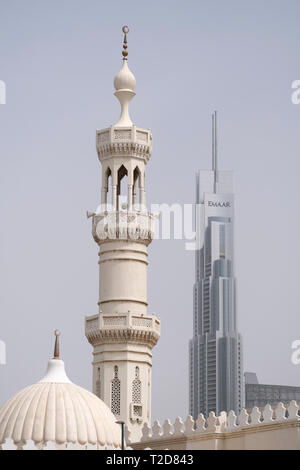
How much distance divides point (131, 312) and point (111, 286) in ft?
4.95

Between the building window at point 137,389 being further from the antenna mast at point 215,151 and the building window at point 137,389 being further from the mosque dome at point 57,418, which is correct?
the antenna mast at point 215,151

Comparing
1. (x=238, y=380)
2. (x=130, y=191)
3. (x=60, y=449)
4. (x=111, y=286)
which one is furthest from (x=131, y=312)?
(x=238, y=380)

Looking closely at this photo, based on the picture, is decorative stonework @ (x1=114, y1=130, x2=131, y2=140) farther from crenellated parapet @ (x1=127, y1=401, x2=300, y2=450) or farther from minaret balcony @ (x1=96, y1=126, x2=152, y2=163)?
crenellated parapet @ (x1=127, y1=401, x2=300, y2=450)

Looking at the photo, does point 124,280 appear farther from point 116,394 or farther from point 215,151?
point 215,151

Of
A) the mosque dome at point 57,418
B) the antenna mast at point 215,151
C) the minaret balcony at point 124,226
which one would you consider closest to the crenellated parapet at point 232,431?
the mosque dome at point 57,418

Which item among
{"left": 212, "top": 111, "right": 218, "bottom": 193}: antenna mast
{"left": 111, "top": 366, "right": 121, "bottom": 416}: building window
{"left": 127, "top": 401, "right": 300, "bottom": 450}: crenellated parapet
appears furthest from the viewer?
{"left": 212, "top": 111, "right": 218, "bottom": 193}: antenna mast

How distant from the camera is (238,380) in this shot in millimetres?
122438

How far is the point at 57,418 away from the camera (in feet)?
124

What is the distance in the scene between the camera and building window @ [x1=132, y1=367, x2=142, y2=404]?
4609cm

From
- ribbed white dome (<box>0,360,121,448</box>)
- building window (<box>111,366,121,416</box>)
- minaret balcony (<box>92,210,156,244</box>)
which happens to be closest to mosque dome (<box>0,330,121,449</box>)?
ribbed white dome (<box>0,360,121,448</box>)

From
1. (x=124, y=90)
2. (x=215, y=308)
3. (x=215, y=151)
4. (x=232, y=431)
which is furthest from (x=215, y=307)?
(x=232, y=431)

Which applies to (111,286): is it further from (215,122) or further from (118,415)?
(215,122)
